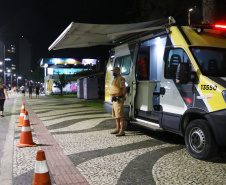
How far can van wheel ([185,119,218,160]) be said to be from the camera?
195 inches

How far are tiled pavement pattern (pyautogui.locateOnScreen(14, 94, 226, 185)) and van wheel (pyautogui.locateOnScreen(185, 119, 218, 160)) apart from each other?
0.16 metres

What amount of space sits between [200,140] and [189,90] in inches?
40.1

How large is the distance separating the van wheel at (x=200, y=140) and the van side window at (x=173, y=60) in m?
1.25

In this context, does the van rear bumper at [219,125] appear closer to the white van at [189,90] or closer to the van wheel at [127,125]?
the white van at [189,90]

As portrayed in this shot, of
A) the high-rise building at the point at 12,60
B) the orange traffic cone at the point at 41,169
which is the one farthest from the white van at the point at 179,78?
the high-rise building at the point at 12,60

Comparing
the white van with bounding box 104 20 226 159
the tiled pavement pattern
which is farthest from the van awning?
the tiled pavement pattern

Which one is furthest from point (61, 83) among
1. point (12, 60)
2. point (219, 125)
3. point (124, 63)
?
point (12, 60)

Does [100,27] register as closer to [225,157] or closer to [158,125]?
[158,125]

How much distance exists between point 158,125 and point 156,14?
38.2ft

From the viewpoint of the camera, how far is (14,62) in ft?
580

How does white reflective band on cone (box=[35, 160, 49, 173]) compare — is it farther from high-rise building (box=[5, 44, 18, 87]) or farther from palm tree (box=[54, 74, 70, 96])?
high-rise building (box=[5, 44, 18, 87])

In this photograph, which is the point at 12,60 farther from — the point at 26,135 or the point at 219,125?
the point at 219,125

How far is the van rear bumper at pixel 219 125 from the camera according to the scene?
15.2 feet

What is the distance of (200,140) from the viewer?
5156 millimetres
